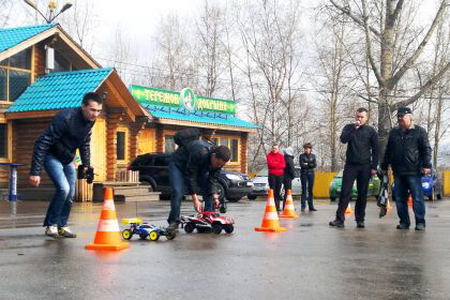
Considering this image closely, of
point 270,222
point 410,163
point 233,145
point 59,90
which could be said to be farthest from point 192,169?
Answer: point 233,145

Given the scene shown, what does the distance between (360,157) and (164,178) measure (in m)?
14.4

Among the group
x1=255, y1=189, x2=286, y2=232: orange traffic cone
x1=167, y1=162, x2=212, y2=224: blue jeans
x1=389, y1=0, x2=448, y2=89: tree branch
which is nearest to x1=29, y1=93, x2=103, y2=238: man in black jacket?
x1=167, y1=162, x2=212, y2=224: blue jeans

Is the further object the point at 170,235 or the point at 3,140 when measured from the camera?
the point at 3,140

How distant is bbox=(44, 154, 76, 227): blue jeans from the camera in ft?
28.9

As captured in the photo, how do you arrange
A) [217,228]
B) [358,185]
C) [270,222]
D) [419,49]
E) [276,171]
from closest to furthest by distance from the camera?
1. [217,228]
2. [270,222]
3. [358,185]
4. [276,171]
5. [419,49]

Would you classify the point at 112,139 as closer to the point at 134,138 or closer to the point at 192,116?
the point at 134,138

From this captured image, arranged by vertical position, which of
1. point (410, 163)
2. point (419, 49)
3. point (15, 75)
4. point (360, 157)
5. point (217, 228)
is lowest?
point (217, 228)

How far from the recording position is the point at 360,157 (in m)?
11.4

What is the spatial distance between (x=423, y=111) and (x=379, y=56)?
2720 centimetres

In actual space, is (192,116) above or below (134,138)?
above

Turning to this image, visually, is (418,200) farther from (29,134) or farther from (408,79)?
(408,79)

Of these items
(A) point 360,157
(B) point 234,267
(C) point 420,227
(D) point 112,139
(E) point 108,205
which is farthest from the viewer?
(D) point 112,139

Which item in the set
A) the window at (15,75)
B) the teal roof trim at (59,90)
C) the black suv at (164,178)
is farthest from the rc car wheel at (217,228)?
the window at (15,75)

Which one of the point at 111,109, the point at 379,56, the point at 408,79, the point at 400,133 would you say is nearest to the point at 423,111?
the point at 408,79
